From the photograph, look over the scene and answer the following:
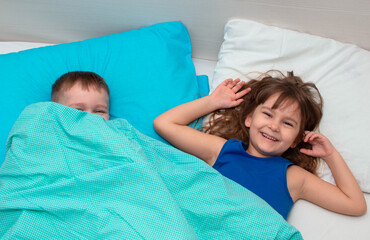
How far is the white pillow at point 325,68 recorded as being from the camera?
3.76ft

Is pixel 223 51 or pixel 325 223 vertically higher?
pixel 223 51

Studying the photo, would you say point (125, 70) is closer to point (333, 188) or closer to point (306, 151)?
point (306, 151)

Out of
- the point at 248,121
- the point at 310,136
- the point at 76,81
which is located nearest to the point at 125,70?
the point at 76,81

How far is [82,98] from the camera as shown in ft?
3.62

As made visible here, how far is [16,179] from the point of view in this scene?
86 centimetres

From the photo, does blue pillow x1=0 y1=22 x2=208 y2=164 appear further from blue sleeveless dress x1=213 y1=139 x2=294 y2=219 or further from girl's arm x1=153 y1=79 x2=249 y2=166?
blue sleeveless dress x1=213 y1=139 x2=294 y2=219

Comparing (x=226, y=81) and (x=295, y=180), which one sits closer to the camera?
(x=295, y=180)

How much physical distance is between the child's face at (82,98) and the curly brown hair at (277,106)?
1.27ft

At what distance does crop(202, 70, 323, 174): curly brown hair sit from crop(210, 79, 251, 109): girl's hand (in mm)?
29

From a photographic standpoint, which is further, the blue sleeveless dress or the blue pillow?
the blue pillow

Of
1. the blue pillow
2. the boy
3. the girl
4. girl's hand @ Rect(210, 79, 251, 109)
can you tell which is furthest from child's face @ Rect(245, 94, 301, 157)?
the boy

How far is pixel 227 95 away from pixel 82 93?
1.61ft

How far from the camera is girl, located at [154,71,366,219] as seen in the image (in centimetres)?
107

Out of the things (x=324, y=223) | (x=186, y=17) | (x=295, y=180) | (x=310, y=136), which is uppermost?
(x=186, y=17)
